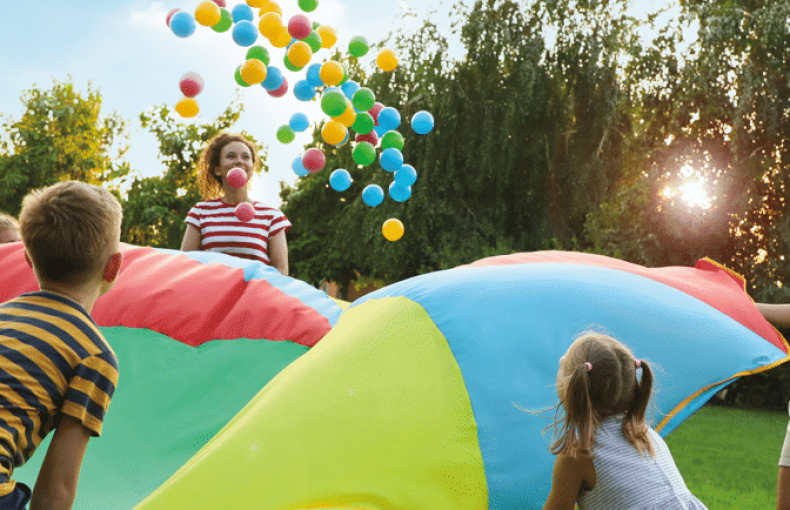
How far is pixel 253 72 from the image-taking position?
10.6 feet

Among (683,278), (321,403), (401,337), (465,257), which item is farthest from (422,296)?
(465,257)

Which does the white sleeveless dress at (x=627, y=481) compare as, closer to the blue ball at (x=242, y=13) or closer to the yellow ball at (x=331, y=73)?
the yellow ball at (x=331, y=73)

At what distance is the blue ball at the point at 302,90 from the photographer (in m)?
3.58

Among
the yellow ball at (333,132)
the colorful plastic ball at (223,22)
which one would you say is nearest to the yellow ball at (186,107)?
the colorful plastic ball at (223,22)

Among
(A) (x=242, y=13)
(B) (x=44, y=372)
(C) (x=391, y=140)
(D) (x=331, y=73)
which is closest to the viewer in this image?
(B) (x=44, y=372)

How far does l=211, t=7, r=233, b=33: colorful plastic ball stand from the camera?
3371 mm

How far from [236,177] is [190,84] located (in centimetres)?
70

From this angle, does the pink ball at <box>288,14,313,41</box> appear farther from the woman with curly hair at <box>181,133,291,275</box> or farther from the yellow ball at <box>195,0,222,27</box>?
the woman with curly hair at <box>181,133,291,275</box>

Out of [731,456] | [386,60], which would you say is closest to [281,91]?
[386,60]

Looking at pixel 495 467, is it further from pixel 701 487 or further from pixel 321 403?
pixel 701 487

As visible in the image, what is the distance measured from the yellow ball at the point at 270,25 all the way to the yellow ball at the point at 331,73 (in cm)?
28

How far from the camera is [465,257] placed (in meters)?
8.58

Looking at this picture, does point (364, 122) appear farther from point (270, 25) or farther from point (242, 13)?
point (242, 13)

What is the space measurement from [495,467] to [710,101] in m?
7.89
